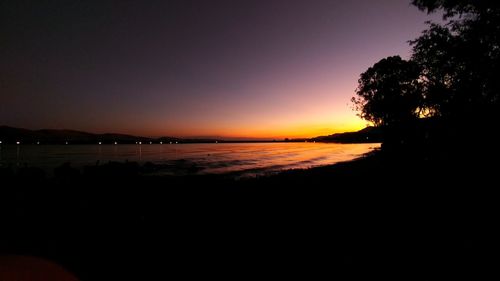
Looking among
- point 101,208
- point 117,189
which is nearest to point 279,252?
point 101,208

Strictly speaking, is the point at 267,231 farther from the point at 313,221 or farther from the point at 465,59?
the point at 465,59

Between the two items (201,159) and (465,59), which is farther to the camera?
(201,159)

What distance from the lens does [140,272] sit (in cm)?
539

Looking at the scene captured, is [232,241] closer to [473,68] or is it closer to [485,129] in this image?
[473,68]

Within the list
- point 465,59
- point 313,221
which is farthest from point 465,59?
point 313,221

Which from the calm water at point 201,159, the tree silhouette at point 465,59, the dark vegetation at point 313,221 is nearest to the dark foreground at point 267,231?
the dark vegetation at point 313,221

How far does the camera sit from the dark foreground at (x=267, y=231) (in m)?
5.16

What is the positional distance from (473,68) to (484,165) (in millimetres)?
5482

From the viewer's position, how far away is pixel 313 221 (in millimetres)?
7738

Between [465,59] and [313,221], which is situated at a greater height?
[465,59]

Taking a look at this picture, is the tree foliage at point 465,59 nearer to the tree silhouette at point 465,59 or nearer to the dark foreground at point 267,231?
the tree silhouette at point 465,59

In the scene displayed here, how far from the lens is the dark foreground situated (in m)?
5.16

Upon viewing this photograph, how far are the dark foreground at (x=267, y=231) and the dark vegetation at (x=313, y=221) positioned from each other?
35mm

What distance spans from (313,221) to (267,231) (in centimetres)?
155
